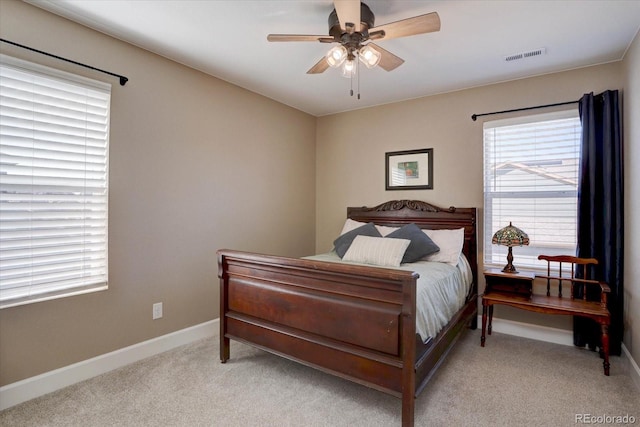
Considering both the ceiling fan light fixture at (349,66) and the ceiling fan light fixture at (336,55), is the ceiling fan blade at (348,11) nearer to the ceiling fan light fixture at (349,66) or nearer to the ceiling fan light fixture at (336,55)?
the ceiling fan light fixture at (336,55)

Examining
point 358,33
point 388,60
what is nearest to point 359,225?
point 388,60

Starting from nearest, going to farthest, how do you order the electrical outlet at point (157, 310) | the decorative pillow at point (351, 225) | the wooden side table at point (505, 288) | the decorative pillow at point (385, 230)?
the electrical outlet at point (157, 310), the wooden side table at point (505, 288), the decorative pillow at point (385, 230), the decorative pillow at point (351, 225)

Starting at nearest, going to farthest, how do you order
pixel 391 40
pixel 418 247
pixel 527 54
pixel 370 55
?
pixel 370 55 → pixel 391 40 → pixel 527 54 → pixel 418 247

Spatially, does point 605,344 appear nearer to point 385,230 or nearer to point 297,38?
point 385,230

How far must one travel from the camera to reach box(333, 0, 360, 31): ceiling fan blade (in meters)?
1.71

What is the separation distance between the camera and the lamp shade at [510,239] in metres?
Answer: 2.99

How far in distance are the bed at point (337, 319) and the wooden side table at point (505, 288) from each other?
0.92 ft

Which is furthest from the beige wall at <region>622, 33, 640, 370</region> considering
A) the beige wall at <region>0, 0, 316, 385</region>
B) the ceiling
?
the beige wall at <region>0, 0, 316, 385</region>

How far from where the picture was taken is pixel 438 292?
238 centimetres

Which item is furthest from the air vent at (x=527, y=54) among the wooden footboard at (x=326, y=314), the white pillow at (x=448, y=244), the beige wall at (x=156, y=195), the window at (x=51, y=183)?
the window at (x=51, y=183)

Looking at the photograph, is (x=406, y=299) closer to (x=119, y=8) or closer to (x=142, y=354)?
(x=142, y=354)

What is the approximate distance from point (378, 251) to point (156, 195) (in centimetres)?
203

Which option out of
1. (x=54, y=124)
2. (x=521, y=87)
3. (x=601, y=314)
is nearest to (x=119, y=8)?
(x=54, y=124)

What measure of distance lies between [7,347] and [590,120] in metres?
4.65
